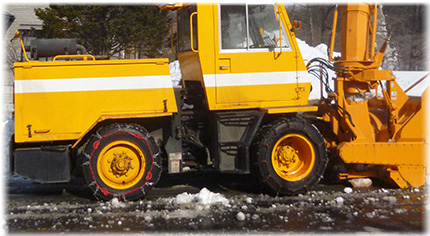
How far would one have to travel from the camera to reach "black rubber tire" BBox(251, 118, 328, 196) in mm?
6234

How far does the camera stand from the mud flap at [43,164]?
5.94 m

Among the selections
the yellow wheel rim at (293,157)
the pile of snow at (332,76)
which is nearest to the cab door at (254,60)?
the yellow wheel rim at (293,157)

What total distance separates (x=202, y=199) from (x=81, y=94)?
2116mm

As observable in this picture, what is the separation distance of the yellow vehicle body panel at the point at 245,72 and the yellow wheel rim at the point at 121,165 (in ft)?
4.05

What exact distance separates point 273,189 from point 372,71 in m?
2.34

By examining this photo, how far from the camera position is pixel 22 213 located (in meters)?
5.75

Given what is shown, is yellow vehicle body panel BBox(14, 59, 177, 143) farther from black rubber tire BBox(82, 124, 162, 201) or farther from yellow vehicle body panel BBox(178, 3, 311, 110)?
yellow vehicle body panel BBox(178, 3, 311, 110)

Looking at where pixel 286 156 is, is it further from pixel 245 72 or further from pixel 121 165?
pixel 121 165

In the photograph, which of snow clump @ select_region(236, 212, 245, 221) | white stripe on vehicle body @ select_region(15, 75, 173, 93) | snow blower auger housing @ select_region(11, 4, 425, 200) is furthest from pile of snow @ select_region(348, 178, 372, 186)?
white stripe on vehicle body @ select_region(15, 75, 173, 93)

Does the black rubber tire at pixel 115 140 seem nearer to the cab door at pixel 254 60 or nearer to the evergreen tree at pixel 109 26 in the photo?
the cab door at pixel 254 60

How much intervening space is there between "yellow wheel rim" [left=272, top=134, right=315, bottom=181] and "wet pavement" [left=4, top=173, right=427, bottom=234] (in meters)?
0.34

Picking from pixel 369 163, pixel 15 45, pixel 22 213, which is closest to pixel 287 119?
pixel 369 163

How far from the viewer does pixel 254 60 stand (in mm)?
6219

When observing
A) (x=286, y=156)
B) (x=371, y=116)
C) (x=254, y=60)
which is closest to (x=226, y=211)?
(x=286, y=156)
